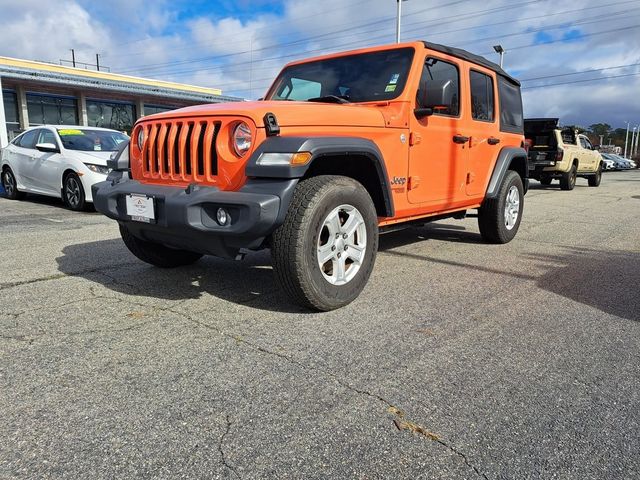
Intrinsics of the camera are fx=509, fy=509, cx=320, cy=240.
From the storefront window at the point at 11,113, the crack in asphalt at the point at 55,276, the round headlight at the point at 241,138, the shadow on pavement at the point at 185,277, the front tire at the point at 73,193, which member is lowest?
the shadow on pavement at the point at 185,277

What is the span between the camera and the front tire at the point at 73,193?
28.5 ft

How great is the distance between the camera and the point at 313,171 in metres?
3.71

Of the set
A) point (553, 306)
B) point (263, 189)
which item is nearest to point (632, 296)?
point (553, 306)

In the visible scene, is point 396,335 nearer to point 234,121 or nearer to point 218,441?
point 218,441

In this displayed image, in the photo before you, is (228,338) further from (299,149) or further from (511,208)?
(511,208)

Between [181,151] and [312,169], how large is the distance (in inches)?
36.1

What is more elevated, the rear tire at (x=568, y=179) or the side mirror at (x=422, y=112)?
the side mirror at (x=422, y=112)

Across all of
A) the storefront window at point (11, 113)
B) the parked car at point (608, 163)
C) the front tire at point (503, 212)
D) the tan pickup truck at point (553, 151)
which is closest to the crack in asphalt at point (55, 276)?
the front tire at point (503, 212)

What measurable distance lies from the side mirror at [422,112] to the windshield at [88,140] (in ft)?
21.5

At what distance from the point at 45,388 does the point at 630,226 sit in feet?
27.1

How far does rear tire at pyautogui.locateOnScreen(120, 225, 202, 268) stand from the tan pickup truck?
1350 cm

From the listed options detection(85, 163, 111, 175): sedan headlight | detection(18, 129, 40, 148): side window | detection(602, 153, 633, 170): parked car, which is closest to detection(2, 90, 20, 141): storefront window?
detection(18, 129, 40, 148): side window

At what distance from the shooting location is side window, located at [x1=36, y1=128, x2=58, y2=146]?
9.27 metres

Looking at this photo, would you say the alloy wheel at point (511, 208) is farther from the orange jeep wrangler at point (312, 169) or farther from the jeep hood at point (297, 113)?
the jeep hood at point (297, 113)
